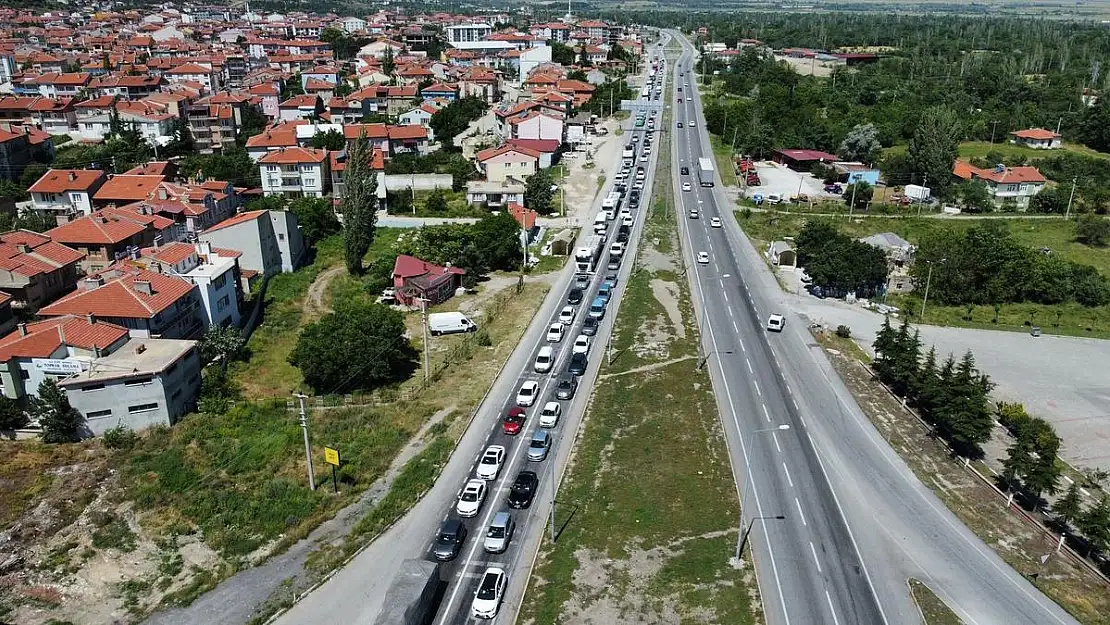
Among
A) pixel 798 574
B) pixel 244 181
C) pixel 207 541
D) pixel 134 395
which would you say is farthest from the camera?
pixel 244 181

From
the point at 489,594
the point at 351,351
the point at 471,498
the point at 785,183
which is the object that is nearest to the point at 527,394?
the point at 471,498

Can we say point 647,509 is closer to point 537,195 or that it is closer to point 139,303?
point 139,303

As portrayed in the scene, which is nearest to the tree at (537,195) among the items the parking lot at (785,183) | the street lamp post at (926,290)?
the parking lot at (785,183)

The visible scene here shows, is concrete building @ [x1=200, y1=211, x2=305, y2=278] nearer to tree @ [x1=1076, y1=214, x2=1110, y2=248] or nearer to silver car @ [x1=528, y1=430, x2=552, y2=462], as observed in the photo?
silver car @ [x1=528, y1=430, x2=552, y2=462]

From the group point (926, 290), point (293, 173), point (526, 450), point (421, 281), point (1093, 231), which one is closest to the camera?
point (526, 450)

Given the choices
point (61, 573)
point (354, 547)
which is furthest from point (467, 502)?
point (61, 573)

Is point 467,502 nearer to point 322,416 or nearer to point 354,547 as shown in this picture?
point 354,547

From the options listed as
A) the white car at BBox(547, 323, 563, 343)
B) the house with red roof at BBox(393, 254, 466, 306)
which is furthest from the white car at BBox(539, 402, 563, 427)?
the house with red roof at BBox(393, 254, 466, 306)
